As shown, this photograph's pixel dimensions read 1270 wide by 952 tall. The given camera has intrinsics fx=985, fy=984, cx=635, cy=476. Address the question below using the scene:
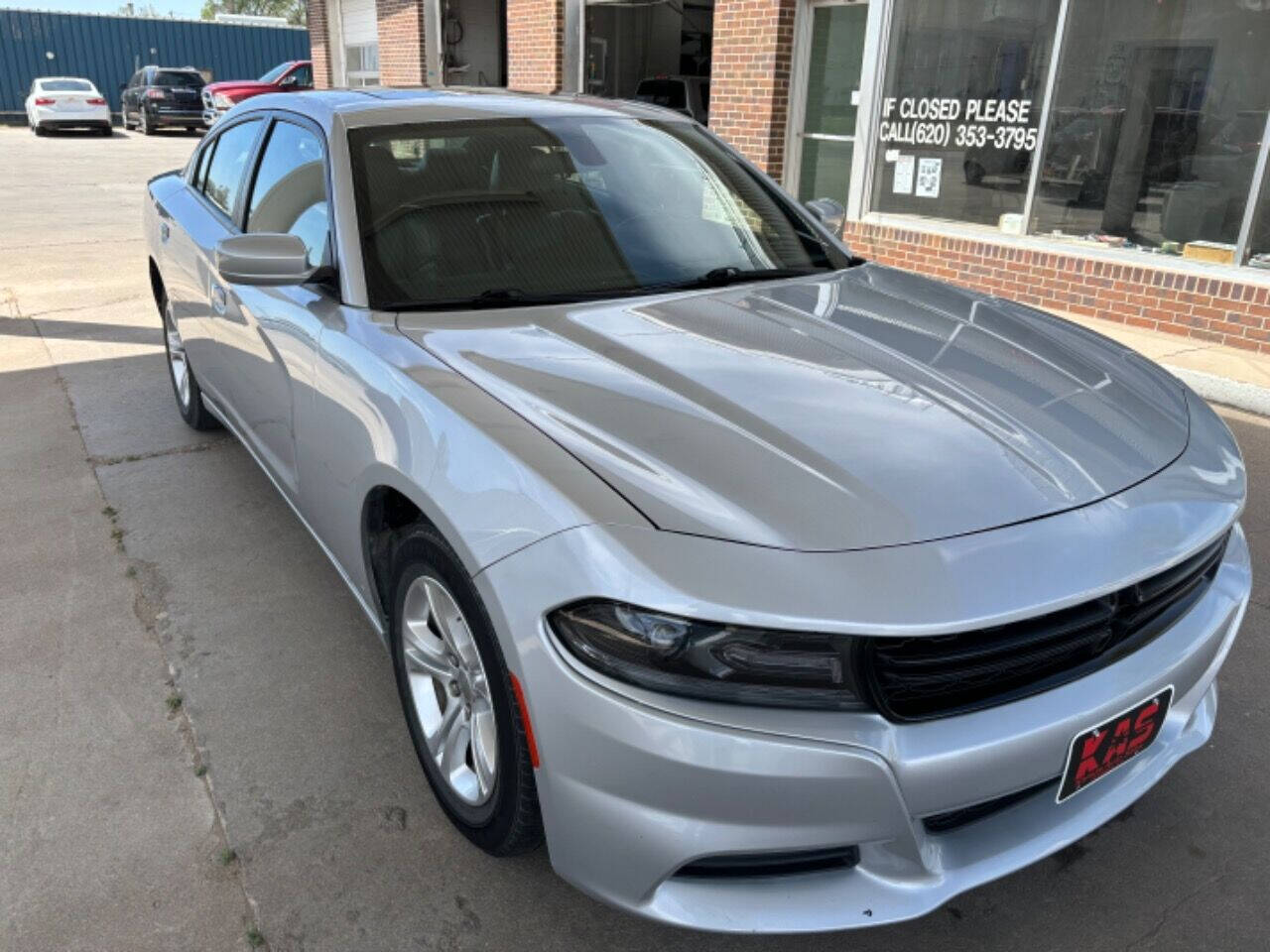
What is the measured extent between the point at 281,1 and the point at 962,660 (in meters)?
89.5

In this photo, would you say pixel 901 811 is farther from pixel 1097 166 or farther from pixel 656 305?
pixel 1097 166

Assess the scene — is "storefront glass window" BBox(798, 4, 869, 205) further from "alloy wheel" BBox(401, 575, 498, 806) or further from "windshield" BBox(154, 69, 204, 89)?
"windshield" BBox(154, 69, 204, 89)

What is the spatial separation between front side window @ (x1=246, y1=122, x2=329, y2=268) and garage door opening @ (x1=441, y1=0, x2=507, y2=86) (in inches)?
524

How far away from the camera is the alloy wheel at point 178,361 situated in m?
5.00

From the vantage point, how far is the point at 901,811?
1.63 m

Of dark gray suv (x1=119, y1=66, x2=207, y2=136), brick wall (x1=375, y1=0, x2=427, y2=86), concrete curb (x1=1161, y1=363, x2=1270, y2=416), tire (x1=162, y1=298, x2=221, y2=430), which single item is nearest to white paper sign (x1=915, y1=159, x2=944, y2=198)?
concrete curb (x1=1161, y1=363, x2=1270, y2=416)

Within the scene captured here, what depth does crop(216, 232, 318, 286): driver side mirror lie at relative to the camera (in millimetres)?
2750

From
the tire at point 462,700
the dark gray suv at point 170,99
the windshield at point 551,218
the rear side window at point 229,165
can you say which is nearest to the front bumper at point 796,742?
the tire at point 462,700

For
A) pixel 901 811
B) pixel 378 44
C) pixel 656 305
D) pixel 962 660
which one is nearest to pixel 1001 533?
pixel 962 660

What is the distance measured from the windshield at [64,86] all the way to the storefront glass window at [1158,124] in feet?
92.6

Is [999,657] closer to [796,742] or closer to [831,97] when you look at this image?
[796,742]

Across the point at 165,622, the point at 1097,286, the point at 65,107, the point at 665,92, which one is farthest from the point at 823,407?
the point at 65,107

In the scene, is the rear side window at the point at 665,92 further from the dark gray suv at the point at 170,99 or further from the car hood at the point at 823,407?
the dark gray suv at the point at 170,99

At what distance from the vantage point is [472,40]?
16391 mm
